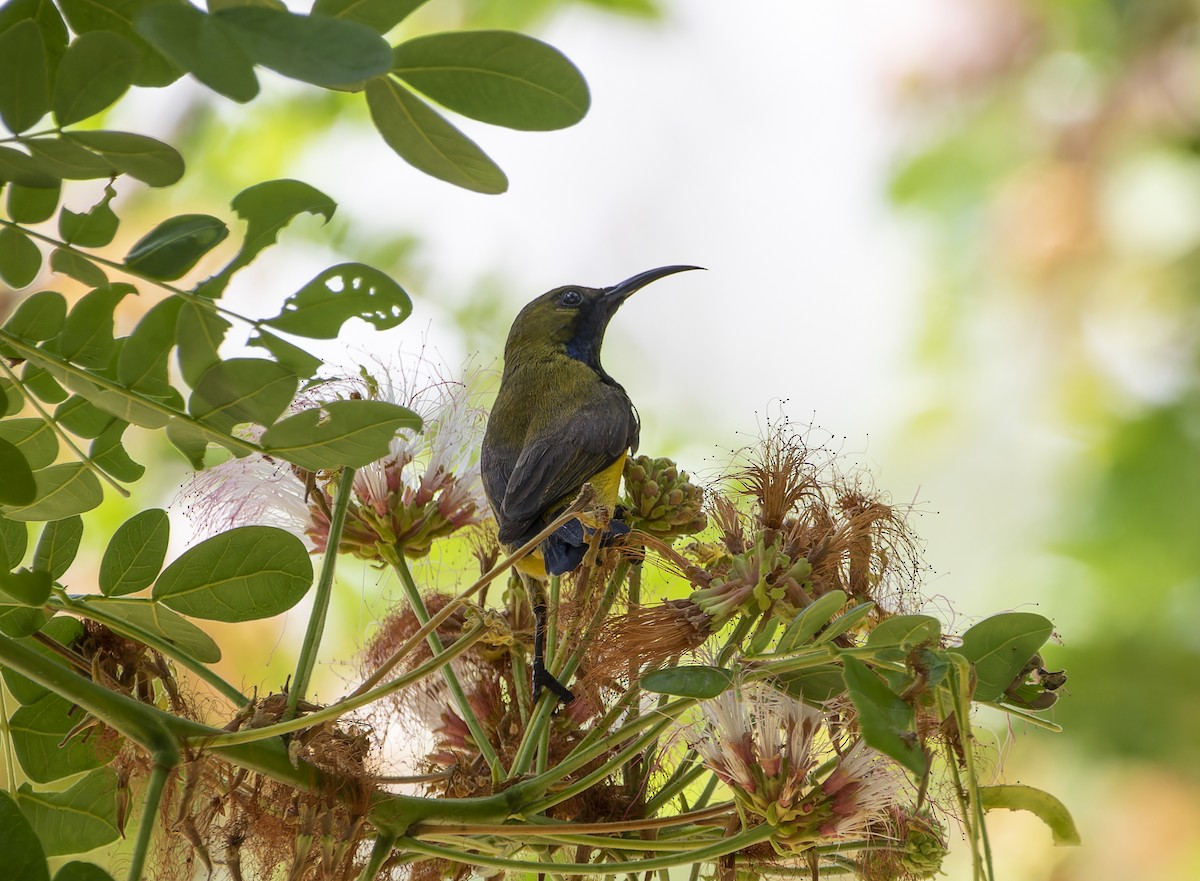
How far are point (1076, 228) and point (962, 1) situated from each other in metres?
0.87

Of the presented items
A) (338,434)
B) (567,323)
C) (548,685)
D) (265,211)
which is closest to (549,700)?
(548,685)

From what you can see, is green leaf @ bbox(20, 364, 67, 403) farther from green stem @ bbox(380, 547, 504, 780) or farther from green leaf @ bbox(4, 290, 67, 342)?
green stem @ bbox(380, 547, 504, 780)

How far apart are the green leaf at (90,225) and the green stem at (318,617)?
0.20m

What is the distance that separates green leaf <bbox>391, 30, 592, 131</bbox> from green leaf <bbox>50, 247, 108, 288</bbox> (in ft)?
0.62

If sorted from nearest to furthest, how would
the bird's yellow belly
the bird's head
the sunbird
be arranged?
1. the sunbird
2. the bird's yellow belly
3. the bird's head

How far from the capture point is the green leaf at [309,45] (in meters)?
0.44

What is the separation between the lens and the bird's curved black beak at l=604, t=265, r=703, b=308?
51.5 inches

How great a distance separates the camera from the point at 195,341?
568 millimetres

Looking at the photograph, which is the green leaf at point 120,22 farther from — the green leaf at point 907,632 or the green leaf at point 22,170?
the green leaf at point 907,632

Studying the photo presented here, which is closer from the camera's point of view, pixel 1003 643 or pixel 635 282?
pixel 1003 643

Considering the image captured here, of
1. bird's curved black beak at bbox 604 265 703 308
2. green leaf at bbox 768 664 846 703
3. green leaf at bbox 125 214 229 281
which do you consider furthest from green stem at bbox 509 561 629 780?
bird's curved black beak at bbox 604 265 703 308

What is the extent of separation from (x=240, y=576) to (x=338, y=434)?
0.14 metres

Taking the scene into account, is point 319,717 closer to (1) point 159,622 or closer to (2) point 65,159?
(1) point 159,622

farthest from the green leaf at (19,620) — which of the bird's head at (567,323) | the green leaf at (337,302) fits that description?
the bird's head at (567,323)
